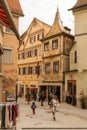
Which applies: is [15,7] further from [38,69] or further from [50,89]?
[38,69]

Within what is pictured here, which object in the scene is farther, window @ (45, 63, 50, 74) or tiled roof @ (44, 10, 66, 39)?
window @ (45, 63, 50, 74)

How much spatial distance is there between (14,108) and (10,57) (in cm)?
996

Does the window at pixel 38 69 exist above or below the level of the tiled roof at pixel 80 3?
below

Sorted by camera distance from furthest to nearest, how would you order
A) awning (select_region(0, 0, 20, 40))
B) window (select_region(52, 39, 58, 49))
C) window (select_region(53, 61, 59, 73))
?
window (select_region(52, 39, 58, 49))
window (select_region(53, 61, 59, 73))
awning (select_region(0, 0, 20, 40))

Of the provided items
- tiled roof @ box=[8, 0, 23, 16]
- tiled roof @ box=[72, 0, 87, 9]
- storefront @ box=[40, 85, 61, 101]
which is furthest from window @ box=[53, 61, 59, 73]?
tiled roof @ box=[8, 0, 23, 16]

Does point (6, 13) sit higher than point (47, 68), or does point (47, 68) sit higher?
point (47, 68)

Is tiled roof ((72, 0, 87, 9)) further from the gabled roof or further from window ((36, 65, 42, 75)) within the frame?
window ((36, 65, 42, 75))

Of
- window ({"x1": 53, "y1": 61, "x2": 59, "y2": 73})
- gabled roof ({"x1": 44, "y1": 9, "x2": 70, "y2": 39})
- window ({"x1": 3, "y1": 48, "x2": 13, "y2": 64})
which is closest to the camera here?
window ({"x1": 3, "y1": 48, "x2": 13, "y2": 64})

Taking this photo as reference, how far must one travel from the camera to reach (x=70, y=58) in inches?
1407

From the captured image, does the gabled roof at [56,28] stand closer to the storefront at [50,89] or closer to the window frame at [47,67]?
the window frame at [47,67]

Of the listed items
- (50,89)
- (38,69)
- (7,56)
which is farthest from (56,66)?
(7,56)

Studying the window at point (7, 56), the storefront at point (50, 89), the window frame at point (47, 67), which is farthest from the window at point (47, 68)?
the window at point (7, 56)

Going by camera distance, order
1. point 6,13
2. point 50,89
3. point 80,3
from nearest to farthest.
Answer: point 6,13
point 80,3
point 50,89

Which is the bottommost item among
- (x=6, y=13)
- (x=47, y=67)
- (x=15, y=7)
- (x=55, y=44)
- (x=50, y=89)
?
(x=50, y=89)
